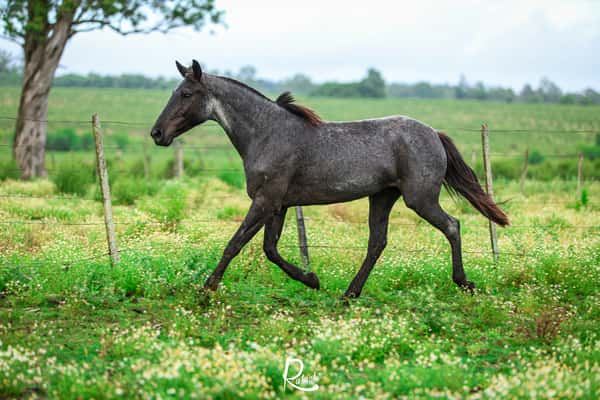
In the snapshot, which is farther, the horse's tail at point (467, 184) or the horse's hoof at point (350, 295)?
the horse's tail at point (467, 184)

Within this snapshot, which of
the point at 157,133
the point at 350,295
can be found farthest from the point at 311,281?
the point at 157,133

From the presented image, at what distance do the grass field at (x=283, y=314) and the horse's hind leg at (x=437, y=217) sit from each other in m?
0.27

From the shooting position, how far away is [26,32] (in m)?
16.5

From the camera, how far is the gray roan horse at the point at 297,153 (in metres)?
6.38

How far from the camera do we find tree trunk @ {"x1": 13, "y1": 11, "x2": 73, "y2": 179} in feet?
53.7

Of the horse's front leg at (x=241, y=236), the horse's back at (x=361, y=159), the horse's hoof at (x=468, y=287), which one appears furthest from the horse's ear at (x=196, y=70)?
Answer: the horse's hoof at (x=468, y=287)

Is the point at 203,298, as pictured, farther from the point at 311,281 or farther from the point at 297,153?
the point at 297,153

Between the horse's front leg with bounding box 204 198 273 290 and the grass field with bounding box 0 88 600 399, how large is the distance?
18 cm

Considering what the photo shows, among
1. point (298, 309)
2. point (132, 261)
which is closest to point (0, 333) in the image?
point (132, 261)

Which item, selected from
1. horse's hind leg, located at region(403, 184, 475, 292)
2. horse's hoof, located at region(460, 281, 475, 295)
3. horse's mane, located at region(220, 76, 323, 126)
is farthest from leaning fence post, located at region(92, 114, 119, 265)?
horse's hoof, located at region(460, 281, 475, 295)

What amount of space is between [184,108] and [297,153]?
52.3 inches

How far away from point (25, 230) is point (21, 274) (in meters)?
2.68

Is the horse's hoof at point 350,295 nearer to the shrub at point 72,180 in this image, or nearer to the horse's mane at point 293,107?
the horse's mane at point 293,107

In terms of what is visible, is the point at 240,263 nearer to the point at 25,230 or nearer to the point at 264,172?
the point at 264,172
